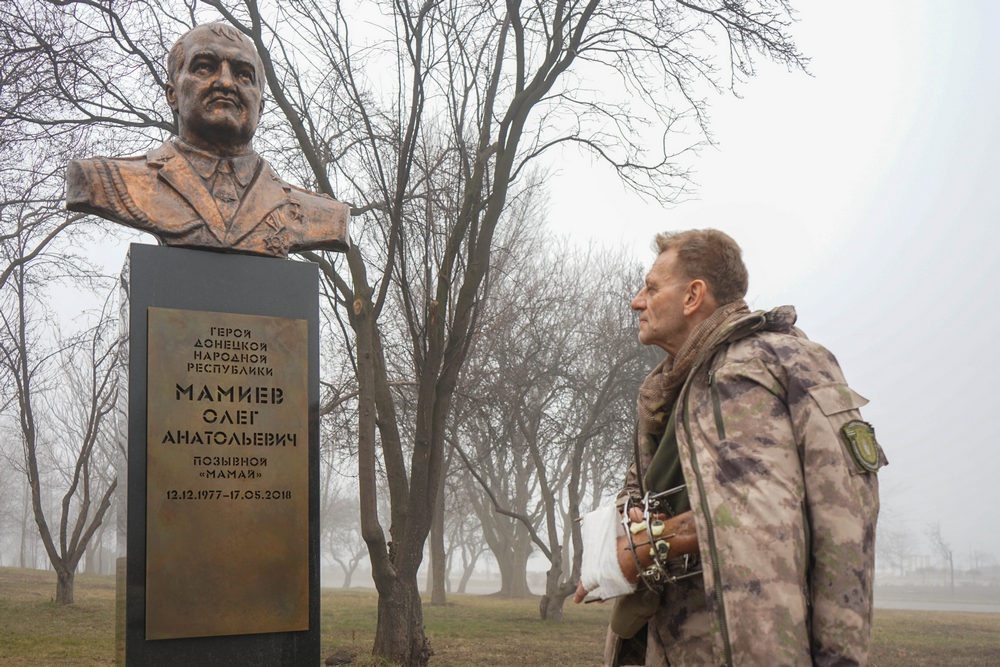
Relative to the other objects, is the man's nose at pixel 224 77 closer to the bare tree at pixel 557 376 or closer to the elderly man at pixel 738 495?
the elderly man at pixel 738 495

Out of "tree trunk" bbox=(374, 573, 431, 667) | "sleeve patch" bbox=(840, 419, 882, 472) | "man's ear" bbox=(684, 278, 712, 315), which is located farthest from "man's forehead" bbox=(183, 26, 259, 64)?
"tree trunk" bbox=(374, 573, 431, 667)

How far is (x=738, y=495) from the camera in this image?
2207mm

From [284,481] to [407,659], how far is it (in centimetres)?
480

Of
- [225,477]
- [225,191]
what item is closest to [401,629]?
[225,477]

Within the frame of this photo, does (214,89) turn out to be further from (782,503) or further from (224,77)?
(782,503)

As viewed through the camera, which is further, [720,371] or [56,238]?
[56,238]

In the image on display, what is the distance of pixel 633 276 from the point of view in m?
18.3

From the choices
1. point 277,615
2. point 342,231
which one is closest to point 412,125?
point 342,231

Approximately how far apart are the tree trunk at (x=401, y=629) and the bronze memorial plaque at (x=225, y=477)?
452 centimetres

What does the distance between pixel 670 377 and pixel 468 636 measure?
1037cm

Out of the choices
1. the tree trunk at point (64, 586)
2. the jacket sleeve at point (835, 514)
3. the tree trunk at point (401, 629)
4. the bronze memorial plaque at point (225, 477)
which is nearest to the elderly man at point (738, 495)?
the jacket sleeve at point (835, 514)

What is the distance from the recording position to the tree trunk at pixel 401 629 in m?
8.34

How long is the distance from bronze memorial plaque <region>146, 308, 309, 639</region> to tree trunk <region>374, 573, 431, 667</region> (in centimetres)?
452

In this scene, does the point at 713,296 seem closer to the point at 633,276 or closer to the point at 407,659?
the point at 407,659
